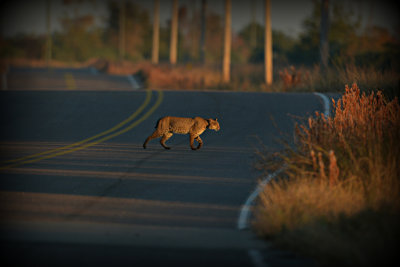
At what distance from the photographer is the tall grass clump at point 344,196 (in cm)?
641

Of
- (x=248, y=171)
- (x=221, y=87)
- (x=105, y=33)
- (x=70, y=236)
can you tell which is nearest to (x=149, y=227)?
(x=70, y=236)

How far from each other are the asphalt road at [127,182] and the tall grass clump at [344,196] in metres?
0.50

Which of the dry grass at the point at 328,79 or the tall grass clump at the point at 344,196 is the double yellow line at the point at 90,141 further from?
the dry grass at the point at 328,79

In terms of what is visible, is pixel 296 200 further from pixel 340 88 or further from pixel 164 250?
pixel 340 88

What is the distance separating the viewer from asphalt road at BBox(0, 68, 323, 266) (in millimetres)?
6828

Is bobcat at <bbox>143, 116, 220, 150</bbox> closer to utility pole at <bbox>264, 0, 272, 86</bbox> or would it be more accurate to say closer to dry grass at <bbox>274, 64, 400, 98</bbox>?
dry grass at <bbox>274, 64, 400, 98</bbox>

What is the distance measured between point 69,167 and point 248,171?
3.58 meters

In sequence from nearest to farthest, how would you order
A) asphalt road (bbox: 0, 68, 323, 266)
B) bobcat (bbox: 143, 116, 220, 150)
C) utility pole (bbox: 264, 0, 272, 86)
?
asphalt road (bbox: 0, 68, 323, 266) < bobcat (bbox: 143, 116, 220, 150) < utility pole (bbox: 264, 0, 272, 86)

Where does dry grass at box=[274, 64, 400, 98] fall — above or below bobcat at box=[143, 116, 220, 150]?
above

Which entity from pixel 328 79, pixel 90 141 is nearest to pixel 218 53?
pixel 328 79

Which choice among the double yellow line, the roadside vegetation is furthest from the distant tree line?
the double yellow line

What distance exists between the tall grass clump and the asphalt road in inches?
19.5

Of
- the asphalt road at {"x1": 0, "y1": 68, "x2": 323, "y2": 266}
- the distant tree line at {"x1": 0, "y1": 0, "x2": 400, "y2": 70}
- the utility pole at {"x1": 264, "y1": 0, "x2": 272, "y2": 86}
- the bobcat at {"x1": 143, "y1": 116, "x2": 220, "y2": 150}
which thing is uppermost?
the distant tree line at {"x1": 0, "y1": 0, "x2": 400, "y2": 70}

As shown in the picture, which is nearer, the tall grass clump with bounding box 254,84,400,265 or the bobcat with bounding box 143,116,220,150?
the tall grass clump with bounding box 254,84,400,265
